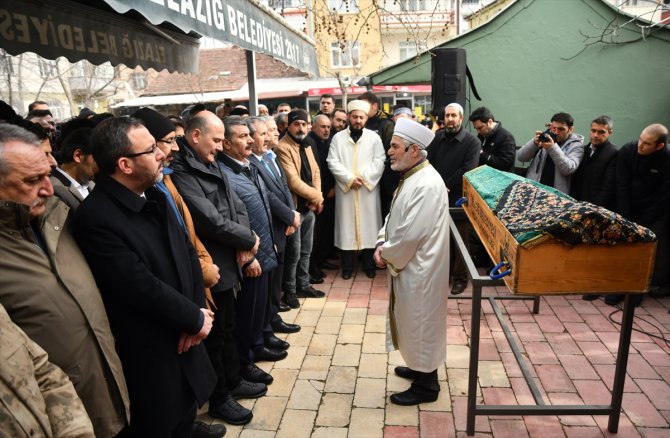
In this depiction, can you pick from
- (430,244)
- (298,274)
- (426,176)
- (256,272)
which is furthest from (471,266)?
(298,274)

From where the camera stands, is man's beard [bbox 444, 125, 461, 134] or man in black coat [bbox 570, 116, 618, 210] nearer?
man in black coat [bbox 570, 116, 618, 210]

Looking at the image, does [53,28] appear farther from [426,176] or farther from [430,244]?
[430,244]

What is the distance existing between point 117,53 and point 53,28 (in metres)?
0.90

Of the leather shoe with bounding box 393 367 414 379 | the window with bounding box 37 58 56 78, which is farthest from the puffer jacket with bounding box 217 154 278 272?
the window with bounding box 37 58 56 78

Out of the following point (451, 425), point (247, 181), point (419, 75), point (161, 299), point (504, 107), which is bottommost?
point (451, 425)

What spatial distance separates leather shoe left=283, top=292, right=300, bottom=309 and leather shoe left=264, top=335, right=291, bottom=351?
34.8 inches

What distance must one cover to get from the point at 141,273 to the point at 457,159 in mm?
4137

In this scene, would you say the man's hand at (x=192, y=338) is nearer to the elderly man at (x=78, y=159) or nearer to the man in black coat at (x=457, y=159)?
the elderly man at (x=78, y=159)

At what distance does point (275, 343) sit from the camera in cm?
412

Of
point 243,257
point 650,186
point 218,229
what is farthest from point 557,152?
point 218,229

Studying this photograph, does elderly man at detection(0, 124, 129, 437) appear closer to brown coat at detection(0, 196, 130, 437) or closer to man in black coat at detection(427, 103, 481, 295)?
brown coat at detection(0, 196, 130, 437)

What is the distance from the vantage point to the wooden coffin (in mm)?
2406

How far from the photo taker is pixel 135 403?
7.15 ft

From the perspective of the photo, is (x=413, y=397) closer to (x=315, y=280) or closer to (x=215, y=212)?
(x=215, y=212)
